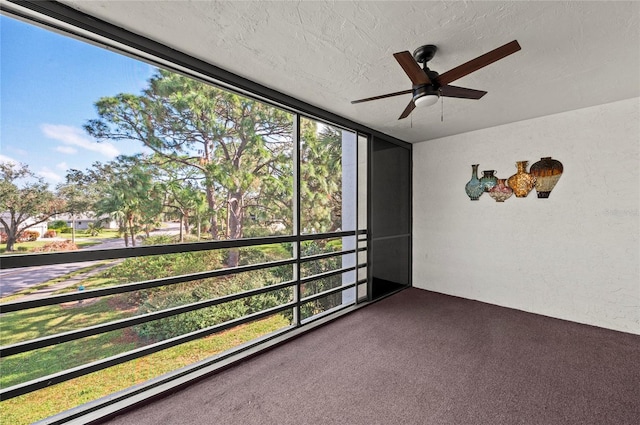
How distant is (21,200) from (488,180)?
491 centimetres

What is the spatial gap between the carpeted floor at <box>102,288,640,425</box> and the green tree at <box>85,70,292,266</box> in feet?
7.88

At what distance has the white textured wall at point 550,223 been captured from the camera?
8.99 feet

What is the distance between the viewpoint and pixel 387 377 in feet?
6.69

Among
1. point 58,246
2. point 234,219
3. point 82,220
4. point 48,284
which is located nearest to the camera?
point 58,246

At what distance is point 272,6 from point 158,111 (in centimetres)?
260

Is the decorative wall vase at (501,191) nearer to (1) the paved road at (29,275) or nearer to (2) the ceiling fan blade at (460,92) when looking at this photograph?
(2) the ceiling fan blade at (460,92)

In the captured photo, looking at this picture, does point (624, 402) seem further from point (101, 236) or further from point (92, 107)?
point (92, 107)

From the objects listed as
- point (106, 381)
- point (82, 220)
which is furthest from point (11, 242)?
point (106, 381)

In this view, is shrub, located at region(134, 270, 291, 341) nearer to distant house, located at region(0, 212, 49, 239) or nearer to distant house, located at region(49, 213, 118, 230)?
distant house, located at region(49, 213, 118, 230)

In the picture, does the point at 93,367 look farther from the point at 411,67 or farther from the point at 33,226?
the point at 411,67

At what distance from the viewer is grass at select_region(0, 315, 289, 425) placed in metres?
1.99

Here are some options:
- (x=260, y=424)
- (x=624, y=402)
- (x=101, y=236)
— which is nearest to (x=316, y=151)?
(x=101, y=236)

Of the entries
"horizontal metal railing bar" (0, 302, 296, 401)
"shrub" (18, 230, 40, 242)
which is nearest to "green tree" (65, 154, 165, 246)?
"shrub" (18, 230, 40, 242)

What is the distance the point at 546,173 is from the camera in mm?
3178
